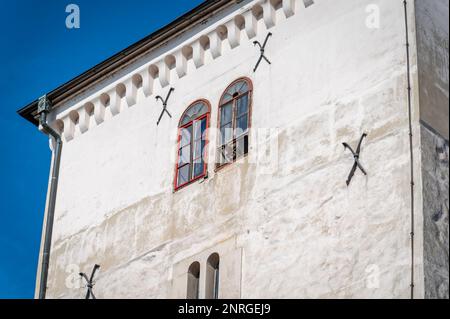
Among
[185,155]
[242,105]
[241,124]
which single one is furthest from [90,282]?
[242,105]

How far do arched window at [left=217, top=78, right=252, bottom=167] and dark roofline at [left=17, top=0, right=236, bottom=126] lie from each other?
163 cm

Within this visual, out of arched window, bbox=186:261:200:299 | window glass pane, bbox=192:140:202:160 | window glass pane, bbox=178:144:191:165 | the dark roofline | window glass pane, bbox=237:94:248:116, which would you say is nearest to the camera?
arched window, bbox=186:261:200:299

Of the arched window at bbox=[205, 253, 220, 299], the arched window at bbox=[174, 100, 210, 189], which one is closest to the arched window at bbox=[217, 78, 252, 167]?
the arched window at bbox=[174, 100, 210, 189]

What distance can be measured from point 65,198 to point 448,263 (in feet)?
27.0

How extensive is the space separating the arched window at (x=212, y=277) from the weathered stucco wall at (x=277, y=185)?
18cm

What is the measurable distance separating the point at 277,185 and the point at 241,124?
1.59m

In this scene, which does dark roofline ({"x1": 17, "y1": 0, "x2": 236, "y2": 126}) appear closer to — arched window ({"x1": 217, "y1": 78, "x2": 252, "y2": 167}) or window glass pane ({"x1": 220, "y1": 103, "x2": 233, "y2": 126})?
arched window ({"x1": 217, "y1": 78, "x2": 252, "y2": 167})

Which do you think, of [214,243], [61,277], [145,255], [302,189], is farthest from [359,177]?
[61,277]

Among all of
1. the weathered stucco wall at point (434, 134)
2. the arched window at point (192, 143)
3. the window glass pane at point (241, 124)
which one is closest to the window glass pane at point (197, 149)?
the arched window at point (192, 143)

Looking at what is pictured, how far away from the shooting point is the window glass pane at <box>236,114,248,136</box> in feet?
77.6

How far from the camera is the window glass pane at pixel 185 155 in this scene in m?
24.3

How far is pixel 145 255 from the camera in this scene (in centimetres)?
2398

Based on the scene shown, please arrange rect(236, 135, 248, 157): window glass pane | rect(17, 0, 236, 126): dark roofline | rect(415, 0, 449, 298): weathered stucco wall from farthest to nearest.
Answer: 1. rect(17, 0, 236, 126): dark roofline
2. rect(236, 135, 248, 157): window glass pane
3. rect(415, 0, 449, 298): weathered stucco wall
